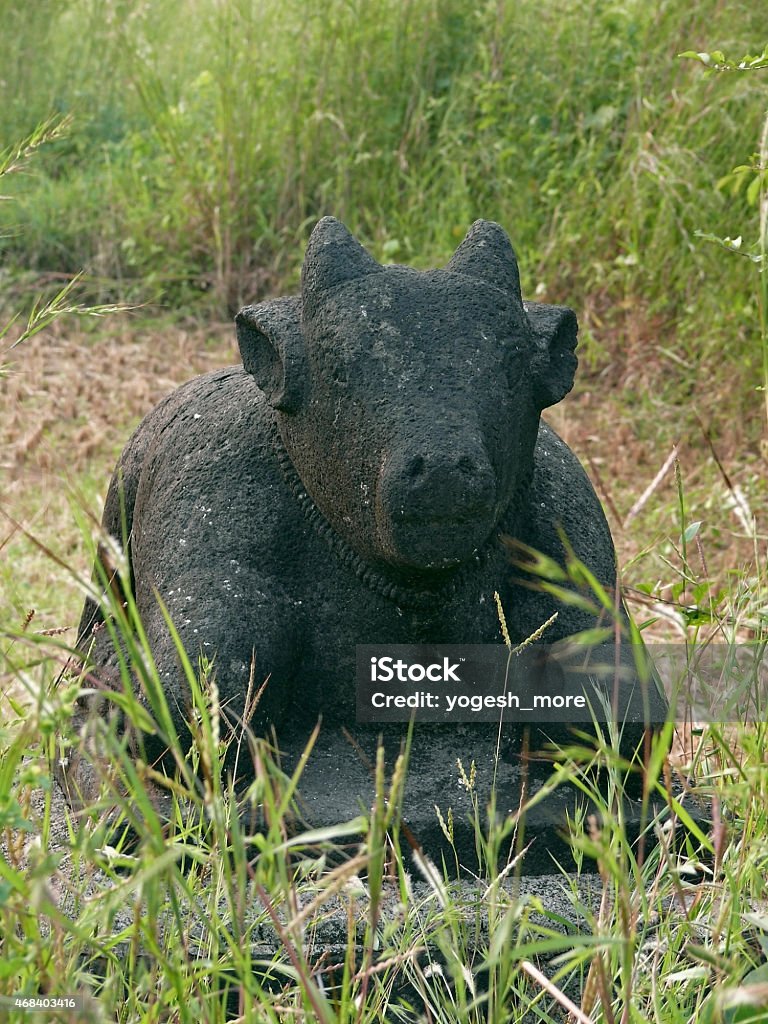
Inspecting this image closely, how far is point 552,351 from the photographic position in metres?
1.96

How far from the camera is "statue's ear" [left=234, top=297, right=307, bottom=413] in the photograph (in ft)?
6.11

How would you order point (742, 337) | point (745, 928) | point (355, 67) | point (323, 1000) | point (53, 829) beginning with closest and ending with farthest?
point (323, 1000)
point (745, 928)
point (53, 829)
point (742, 337)
point (355, 67)

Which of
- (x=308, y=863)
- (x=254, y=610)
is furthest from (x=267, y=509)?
(x=308, y=863)

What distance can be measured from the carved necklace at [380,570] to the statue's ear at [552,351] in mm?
141

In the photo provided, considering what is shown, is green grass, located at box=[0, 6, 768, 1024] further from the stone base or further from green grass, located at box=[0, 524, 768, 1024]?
green grass, located at box=[0, 524, 768, 1024]

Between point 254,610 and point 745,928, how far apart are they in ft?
2.52

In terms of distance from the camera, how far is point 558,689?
196 cm

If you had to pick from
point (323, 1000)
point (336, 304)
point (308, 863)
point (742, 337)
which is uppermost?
point (336, 304)

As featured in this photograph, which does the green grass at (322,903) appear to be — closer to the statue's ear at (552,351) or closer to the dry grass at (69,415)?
the statue's ear at (552,351)

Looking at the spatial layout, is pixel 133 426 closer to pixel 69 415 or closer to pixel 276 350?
pixel 69 415

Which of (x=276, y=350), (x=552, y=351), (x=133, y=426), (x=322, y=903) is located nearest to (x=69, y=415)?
(x=133, y=426)

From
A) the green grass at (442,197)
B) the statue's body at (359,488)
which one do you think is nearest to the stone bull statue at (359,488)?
the statue's body at (359,488)

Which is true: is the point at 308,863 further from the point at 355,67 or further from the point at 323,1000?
the point at 355,67

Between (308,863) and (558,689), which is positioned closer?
(308,863)
